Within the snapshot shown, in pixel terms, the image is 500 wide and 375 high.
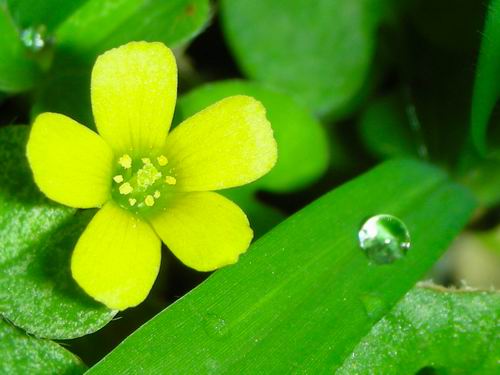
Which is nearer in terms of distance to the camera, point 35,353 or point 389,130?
point 35,353

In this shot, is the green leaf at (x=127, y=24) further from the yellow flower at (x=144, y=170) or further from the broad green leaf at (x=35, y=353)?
the broad green leaf at (x=35, y=353)

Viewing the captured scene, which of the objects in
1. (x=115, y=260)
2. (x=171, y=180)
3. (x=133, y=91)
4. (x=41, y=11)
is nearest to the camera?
(x=115, y=260)

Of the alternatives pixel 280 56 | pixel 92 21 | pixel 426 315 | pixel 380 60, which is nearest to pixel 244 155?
pixel 426 315

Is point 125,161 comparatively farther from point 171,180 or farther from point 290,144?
point 290,144

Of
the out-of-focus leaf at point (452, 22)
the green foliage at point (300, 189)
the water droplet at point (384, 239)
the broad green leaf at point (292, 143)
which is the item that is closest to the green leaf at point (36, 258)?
the green foliage at point (300, 189)

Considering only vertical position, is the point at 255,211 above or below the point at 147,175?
below

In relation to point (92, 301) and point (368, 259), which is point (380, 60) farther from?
point (92, 301)

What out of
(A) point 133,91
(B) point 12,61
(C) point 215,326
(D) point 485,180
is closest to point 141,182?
(A) point 133,91
